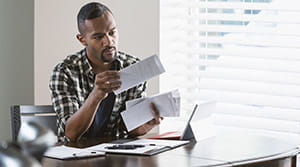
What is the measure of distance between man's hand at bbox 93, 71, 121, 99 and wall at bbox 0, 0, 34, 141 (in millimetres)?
1259

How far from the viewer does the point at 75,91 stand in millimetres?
2229

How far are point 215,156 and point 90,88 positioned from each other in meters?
0.87

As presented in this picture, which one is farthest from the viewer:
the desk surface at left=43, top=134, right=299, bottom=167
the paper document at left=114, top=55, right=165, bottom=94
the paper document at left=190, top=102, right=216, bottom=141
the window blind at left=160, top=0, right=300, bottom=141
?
the window blind at left=160, top=0, right=300, bottom=141

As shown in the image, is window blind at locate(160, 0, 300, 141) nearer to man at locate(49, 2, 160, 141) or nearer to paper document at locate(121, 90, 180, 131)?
man at locate(49, 2, 160, 141)

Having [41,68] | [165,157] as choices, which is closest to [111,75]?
[165,157]

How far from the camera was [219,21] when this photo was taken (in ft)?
10.2

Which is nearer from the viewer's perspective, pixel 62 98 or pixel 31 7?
pixel 62 98

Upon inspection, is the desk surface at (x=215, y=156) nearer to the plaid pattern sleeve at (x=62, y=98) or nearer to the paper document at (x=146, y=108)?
the paper document at (x=146, y=108)

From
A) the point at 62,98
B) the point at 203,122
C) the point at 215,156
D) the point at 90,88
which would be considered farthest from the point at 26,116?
the point at 215,156

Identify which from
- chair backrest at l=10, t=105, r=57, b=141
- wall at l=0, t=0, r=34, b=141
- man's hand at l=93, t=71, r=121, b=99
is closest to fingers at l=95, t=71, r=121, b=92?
man's hand at l=93, t=71, r=121, b=99

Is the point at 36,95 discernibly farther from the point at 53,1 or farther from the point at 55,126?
the point at 55,126

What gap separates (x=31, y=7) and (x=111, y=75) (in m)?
1.36

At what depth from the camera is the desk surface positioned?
1.46m

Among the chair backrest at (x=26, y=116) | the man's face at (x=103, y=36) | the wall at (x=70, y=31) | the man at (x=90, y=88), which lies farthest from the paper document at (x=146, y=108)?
the wall at (x=70, y=31)
